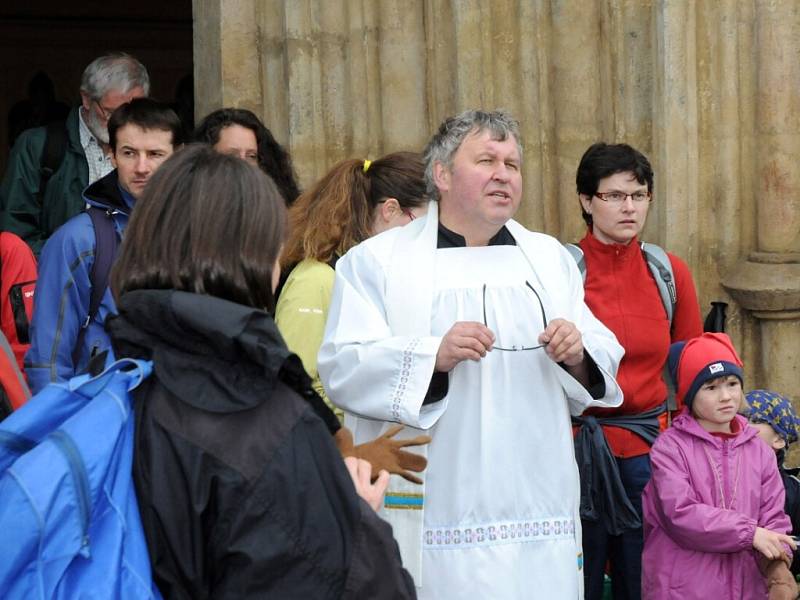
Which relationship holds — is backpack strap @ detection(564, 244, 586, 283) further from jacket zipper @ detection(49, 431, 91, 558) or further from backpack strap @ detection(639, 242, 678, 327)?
jacket zipper @ detection(49, 431, 91, 558)

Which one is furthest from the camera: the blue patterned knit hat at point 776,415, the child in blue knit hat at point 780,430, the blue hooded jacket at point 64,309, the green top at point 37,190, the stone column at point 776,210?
the stone column at point 776,210

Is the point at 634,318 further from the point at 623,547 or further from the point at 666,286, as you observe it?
the point at 623,547

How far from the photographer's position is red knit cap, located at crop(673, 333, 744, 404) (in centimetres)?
407

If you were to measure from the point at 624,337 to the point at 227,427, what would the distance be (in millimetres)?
2514

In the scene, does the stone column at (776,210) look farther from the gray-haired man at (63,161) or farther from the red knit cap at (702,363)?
the gray-haired man at (63,161)

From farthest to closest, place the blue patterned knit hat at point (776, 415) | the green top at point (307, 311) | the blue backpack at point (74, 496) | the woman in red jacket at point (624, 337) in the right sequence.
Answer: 1. the blue patterned knit hat at point (776, 415)
2. the woman in red jacket at point (624, 337)
3. the green top at point (307, 311)
4. the blue backpack at point (74, 496)

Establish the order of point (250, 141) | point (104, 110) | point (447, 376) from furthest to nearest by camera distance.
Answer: point (104, 110) → point (250, 141) → point (447, 376)

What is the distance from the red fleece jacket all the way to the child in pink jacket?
0.53 feet

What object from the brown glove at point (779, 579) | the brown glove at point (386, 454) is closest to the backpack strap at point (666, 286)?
the brown glove at point (779, 579)

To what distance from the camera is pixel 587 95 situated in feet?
18.1

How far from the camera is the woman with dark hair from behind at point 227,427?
6.24ft

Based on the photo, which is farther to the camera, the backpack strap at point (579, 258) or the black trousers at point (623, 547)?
the backpack strap at point (579, 258)

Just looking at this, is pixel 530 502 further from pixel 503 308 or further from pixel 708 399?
pixel 708 399

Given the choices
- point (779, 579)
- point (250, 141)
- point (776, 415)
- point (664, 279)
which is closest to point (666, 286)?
point (664, 279)
